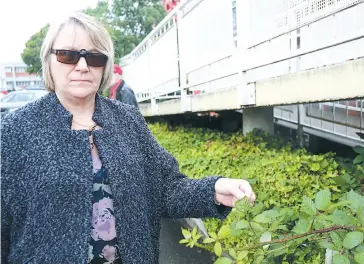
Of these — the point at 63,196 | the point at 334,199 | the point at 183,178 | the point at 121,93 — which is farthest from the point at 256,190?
the point at 121,93

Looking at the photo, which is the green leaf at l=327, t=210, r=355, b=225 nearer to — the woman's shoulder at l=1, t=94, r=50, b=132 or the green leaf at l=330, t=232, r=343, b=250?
the green leaf at l=330, t=232, r=343, b=250

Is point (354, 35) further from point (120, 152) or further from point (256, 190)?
point (120, 152)

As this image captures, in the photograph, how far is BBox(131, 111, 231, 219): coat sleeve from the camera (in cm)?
194

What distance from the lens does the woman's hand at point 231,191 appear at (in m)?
1.72

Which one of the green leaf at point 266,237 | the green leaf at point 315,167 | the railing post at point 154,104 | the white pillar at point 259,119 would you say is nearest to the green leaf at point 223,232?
the green leaf at point 266,237

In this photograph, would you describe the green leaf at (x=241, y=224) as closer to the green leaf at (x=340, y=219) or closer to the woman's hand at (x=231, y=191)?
the woman's hand at (x=231, y=191)

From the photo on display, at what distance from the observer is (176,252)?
166 inches

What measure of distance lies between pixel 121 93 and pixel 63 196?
4846mm

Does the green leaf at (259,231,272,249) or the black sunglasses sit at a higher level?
the black sunglasses

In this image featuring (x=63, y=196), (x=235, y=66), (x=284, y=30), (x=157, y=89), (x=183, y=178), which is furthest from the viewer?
(x=157, y=89)

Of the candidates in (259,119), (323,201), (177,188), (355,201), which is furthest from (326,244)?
(259,119)

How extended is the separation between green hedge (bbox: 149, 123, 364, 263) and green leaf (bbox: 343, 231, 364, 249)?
0.17 ft

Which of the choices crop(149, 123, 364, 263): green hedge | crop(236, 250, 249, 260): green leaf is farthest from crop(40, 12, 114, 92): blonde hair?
crop(236, 250, 249, 260): green leaf

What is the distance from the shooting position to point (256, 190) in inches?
119
